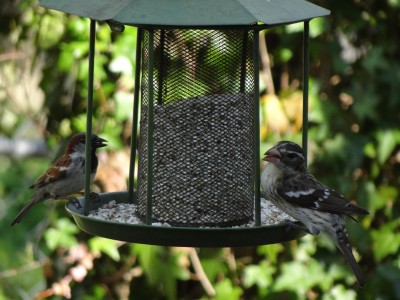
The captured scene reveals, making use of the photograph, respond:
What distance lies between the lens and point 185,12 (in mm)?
3303

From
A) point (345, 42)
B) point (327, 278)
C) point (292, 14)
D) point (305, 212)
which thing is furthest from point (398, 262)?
point (292, 14)

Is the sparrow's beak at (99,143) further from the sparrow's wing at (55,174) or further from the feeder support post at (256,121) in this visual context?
the feeder support post at (256,121)

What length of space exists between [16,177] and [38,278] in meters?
1.09

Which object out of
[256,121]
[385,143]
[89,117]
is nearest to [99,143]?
[89,117]

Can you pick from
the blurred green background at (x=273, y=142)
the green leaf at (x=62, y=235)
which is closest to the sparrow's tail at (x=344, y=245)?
the blurred green background at (x=273, y=142)

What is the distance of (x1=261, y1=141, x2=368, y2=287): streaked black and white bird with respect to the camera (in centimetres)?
412

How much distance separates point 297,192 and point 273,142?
1652 millimetres

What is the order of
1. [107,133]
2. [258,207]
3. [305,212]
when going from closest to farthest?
[258,207] → [305,212] → [107,133]

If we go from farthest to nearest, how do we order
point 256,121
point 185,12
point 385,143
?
point 385,143, point 256,121, point 185,12

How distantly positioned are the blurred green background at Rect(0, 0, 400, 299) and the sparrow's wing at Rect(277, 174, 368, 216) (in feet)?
4.74

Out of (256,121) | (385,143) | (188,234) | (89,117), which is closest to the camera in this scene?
(188,234)

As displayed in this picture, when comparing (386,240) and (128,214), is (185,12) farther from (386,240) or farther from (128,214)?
(386,240)

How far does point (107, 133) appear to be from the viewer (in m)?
5.78

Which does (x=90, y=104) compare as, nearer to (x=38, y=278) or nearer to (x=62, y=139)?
(x=62, y=139)
